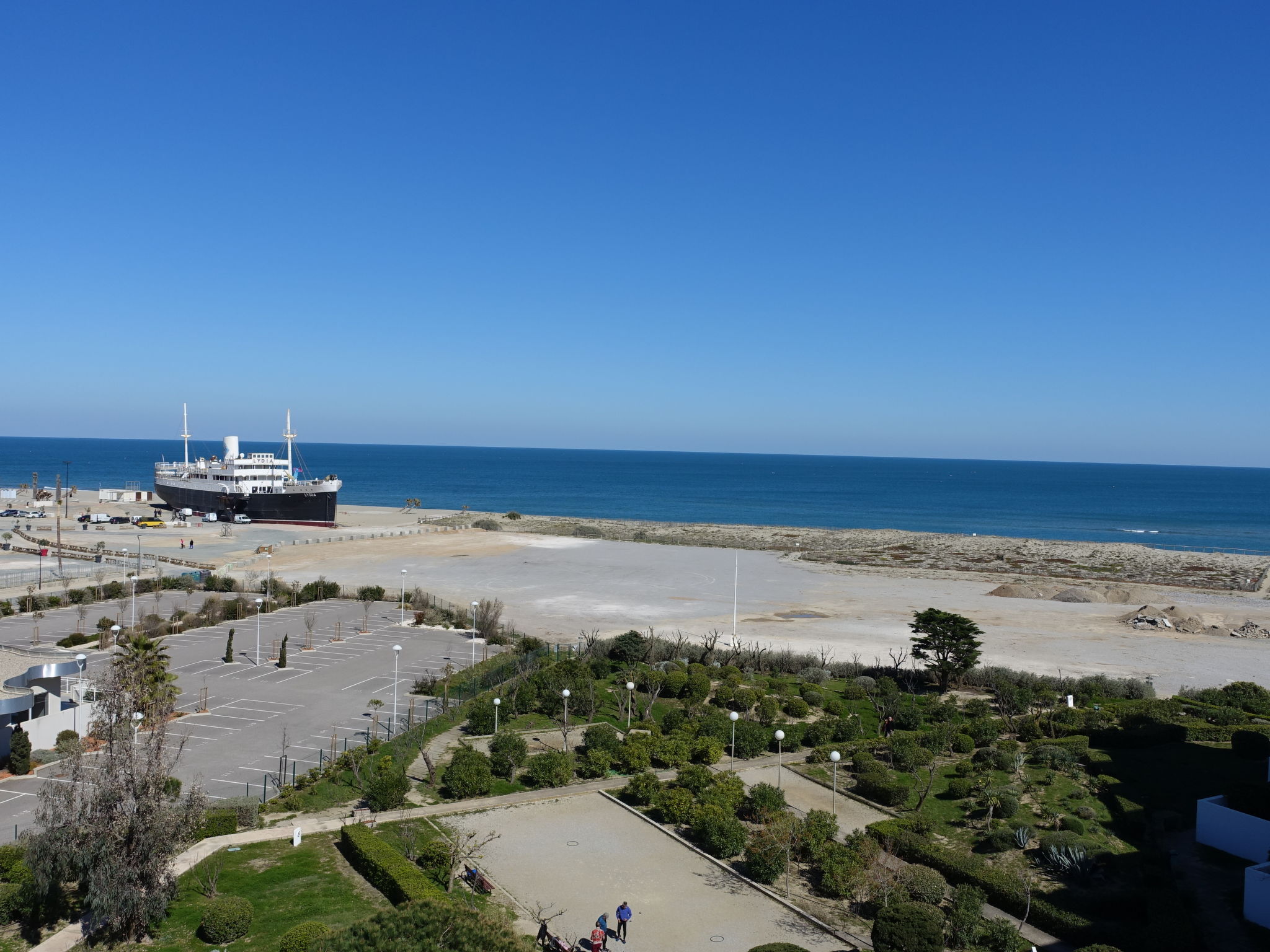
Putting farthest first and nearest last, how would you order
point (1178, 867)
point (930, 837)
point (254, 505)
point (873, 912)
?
point (254, 505)
point (930, 837)
point (1178, 867)
point (873, 912)

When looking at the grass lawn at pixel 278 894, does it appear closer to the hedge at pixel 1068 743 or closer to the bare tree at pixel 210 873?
the bare tree at pixel 210 873

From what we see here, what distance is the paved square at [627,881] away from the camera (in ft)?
49.9

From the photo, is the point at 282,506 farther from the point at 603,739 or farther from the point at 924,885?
the point at 924,885

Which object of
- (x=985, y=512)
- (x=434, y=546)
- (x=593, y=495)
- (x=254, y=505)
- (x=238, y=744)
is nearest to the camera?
(x=238, y=744)

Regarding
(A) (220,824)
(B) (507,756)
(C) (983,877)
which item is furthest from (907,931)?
(A) (220,824)

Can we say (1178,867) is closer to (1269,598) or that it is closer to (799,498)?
(1269,598)

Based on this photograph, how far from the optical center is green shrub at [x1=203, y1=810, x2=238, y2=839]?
732 inches

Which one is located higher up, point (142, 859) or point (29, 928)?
point (142, 859)

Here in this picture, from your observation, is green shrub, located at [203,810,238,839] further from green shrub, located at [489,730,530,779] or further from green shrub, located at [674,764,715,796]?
Result: green shrub, located at [674,764,715,796]

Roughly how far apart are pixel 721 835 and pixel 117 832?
37.6 feet

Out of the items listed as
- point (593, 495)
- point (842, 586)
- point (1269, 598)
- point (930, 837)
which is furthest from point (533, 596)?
point (593, 495)

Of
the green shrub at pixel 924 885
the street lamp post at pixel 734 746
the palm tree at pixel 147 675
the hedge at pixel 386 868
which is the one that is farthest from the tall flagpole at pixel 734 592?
the palm tree at pixel 147 675

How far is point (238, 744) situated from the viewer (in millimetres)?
24734

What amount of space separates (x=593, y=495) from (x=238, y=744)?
468ft
